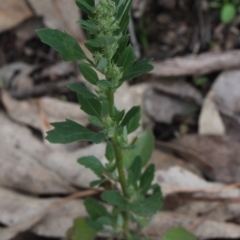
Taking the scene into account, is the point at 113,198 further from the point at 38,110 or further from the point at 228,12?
the point at 228,12

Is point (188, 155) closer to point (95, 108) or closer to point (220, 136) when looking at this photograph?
point (220, 136)

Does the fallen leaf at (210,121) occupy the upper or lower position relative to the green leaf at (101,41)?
lower

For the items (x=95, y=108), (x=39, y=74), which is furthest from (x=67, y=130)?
(x=39, y=74)

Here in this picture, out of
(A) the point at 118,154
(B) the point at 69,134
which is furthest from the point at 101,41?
(A) the point at 118,154

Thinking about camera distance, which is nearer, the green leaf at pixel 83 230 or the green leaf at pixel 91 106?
the green leaf at pixel 91 106

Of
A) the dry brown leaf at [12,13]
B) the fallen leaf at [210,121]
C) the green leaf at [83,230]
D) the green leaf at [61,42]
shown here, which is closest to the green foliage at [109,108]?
the green leaf at [61,42]

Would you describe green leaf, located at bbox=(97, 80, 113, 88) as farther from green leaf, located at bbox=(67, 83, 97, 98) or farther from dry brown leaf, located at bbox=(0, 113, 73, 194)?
dry brown leaf, located at bbox=(0, 113, 73, 194)

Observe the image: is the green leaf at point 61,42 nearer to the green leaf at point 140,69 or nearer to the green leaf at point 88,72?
the green leaf at point 88,72
